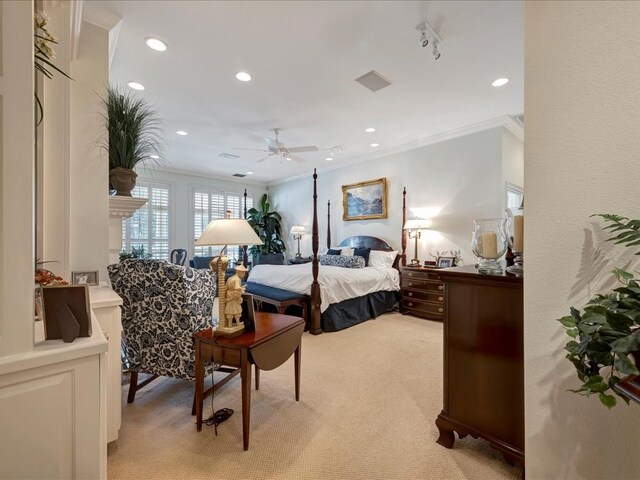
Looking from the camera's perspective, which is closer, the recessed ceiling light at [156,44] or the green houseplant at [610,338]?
the green houseplant at [610,338]

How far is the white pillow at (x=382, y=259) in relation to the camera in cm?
504

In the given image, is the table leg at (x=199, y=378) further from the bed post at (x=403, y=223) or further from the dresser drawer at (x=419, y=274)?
the bed post at (x=403, y=223)

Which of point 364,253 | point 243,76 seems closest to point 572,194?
point 243,76

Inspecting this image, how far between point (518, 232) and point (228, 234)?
5.33 ft

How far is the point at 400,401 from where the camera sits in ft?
7.16

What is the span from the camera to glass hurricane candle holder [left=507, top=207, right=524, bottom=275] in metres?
1.47

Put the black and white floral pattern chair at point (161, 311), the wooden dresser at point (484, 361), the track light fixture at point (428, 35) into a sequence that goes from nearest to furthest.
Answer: the wooden dresser at point (484, 361), the black and white floral pattern chair at point (161, 311), the track light fixture at point (428, 35)

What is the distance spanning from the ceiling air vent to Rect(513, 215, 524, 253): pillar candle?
2164mm

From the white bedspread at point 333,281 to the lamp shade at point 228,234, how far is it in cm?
211

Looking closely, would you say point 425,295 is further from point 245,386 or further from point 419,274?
point 245,386

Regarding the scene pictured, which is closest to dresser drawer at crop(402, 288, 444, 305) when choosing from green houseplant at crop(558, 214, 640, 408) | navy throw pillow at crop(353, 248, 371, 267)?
navy throw pillow at crop(353, 248, 371, 267)

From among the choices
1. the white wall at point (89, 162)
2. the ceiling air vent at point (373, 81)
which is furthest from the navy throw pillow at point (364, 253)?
the white wall at point (89, 162)

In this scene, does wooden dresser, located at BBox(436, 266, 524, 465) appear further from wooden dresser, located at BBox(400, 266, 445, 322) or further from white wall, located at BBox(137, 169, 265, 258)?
white wall, located at BBox(137, 169, 265, 258)

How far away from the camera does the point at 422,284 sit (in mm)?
4445
